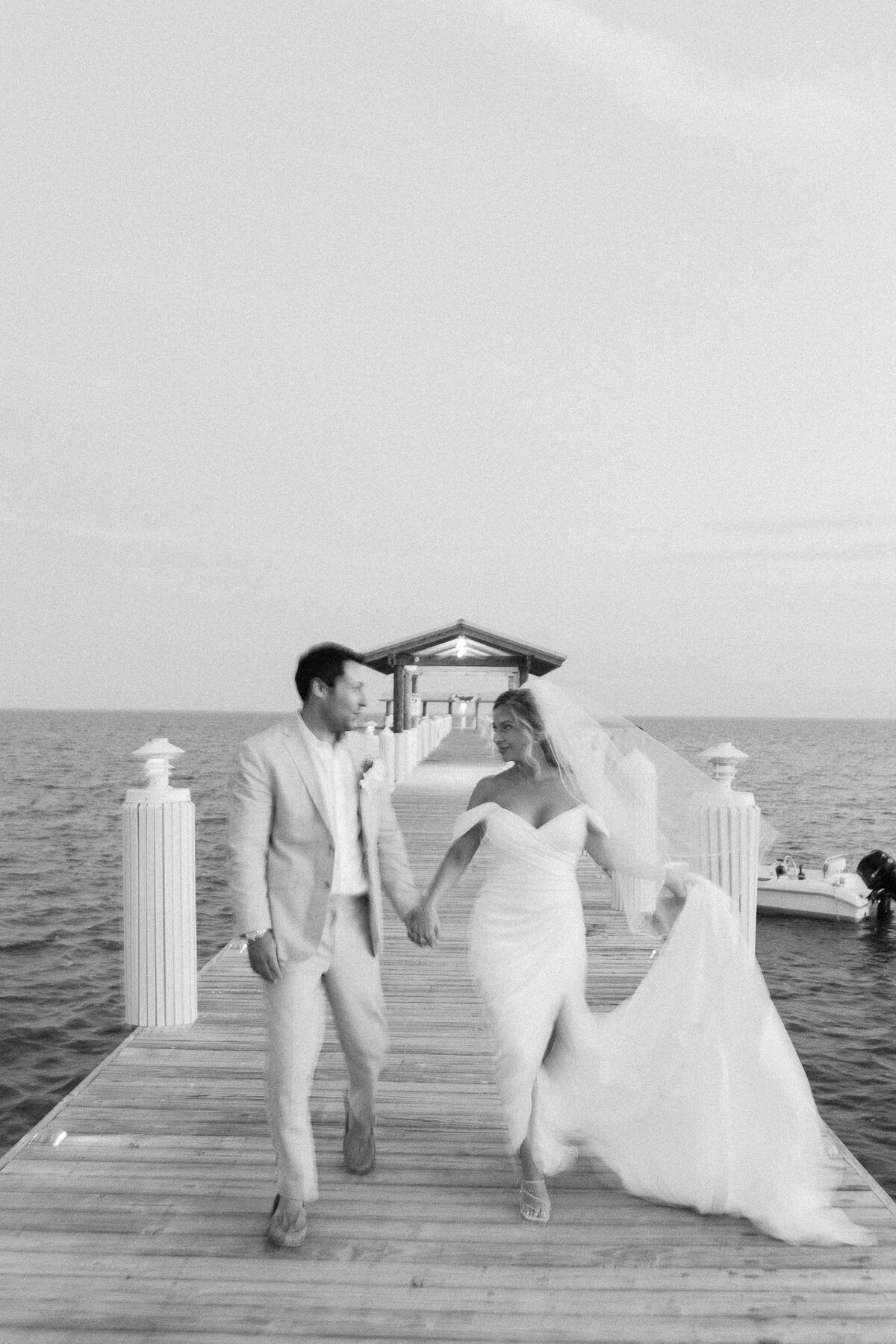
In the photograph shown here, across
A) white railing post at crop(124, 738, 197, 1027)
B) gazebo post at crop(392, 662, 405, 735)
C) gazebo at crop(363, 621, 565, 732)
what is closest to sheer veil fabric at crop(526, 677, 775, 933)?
white railing post at crop(124, 738, 197, 1027)

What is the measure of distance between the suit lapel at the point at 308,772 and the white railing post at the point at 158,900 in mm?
2189

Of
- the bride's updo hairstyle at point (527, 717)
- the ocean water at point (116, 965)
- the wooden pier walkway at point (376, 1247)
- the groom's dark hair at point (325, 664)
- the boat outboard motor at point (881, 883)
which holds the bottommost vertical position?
the ocean water at point (116, 965)

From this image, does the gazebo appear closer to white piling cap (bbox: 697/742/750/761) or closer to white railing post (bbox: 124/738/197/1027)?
white piling cap (bbox: 697/742/750/761)

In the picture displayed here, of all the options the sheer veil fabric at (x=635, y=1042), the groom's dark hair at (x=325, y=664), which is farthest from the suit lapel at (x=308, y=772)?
the sheer veil fabric at (x=635, y=1042)

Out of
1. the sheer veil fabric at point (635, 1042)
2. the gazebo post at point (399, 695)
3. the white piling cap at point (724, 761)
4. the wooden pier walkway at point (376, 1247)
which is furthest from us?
the gazebo post at point (399, 695)

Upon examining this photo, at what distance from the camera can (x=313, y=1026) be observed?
3.42 meters

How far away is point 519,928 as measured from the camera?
3.64 metres

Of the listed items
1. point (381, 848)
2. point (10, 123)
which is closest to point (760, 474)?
point (10, 123)

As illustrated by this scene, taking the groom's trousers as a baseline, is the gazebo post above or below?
above

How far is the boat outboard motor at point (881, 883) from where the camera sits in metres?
19.8

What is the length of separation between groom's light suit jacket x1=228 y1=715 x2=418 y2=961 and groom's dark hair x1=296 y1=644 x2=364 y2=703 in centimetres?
16

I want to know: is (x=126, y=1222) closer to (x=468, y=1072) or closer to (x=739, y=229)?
(x=468, y=1072)

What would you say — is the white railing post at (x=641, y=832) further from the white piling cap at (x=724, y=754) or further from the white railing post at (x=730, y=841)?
the white piling cap at (x=724, y=754)

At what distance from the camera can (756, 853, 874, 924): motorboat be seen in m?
19.4
